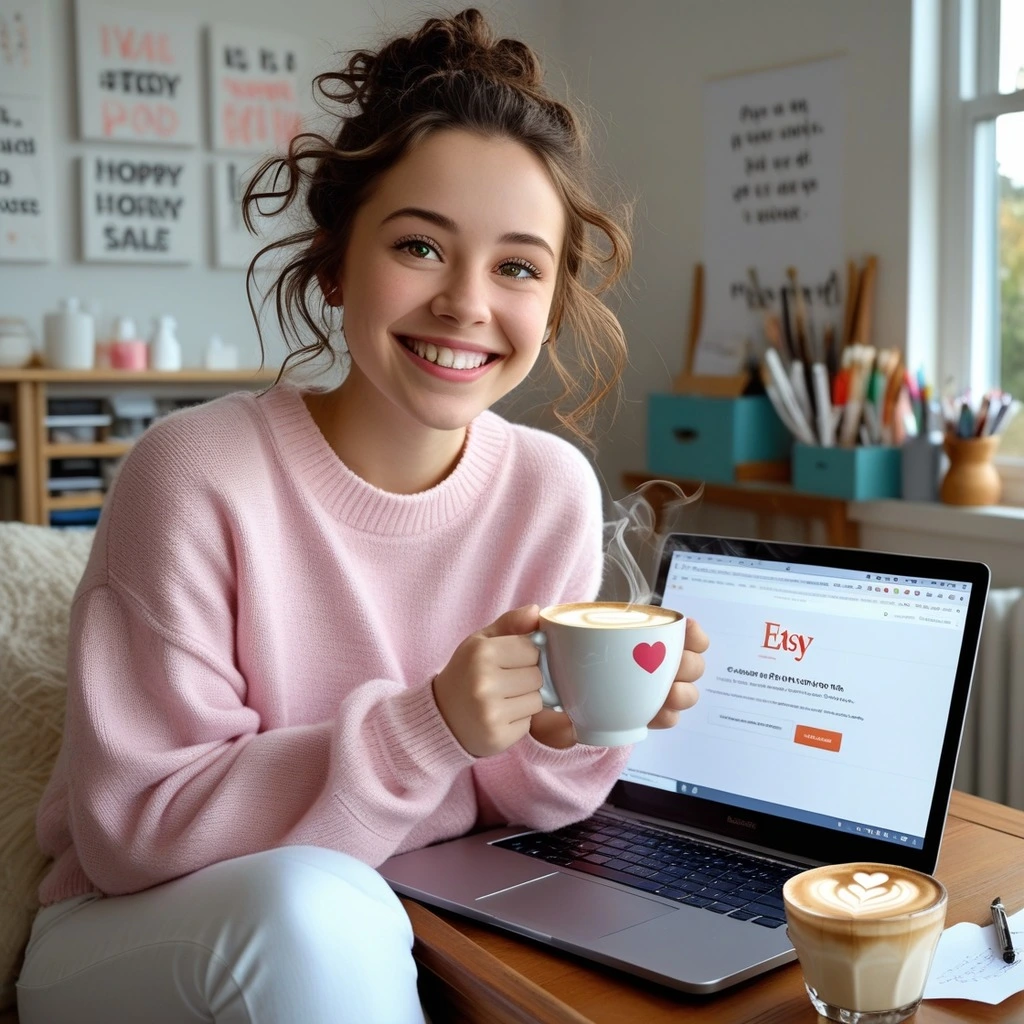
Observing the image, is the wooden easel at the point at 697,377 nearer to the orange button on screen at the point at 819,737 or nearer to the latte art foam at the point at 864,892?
the orange button on screen at the point at 819,737

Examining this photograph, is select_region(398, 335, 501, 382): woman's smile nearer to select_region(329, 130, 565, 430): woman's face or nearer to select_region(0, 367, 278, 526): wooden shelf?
select_region(329, 130, 565, 430): woman's face

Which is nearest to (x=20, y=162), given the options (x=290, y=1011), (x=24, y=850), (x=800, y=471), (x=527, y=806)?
(x=800, y=471)

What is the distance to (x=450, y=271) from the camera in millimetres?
1017

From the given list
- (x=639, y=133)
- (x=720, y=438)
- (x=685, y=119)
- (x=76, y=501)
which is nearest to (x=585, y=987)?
(x=720, y=438)

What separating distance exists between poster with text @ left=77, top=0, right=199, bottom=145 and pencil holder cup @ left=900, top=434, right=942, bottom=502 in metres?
1.94

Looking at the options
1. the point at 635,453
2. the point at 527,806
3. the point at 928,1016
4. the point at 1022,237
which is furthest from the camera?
the point at 635,453

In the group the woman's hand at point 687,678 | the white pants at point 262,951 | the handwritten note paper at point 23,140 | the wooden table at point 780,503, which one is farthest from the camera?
the handwritten note paper at point 23,140

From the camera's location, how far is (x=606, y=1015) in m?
0.73

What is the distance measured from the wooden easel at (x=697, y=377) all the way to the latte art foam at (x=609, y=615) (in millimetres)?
1909

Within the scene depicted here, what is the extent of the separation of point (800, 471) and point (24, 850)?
1795 millimetres

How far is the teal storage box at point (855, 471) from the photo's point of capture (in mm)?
2412

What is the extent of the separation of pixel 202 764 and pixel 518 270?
0.49 meters

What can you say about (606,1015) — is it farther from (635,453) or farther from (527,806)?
(635,453)

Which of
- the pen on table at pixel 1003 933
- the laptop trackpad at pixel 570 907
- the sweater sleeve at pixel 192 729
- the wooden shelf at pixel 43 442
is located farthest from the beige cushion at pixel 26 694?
the wooden shelf at pixel 43 442
